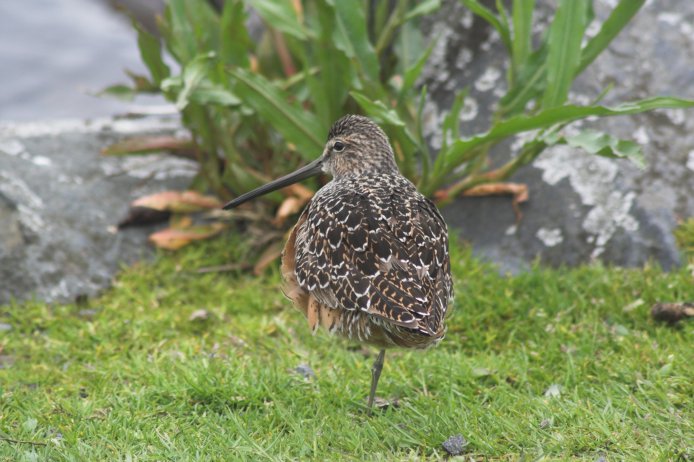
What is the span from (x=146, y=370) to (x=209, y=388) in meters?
0.59

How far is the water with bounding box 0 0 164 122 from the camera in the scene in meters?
12.7

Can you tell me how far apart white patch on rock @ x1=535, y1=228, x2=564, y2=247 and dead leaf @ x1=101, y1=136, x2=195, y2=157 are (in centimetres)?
302

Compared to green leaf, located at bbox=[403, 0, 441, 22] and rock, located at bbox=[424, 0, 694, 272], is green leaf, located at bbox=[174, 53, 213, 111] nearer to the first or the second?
green leaf, located at bbox=[403, 0, 441, 22]

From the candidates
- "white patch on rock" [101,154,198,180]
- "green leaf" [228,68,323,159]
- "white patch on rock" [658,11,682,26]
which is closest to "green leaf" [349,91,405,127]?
"green leaf" [228,68,323,159]

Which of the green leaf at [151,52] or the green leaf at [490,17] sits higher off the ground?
the green leaf at [490,17]

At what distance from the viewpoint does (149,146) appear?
748 centimetres

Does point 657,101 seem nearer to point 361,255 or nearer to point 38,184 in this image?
point 361,255

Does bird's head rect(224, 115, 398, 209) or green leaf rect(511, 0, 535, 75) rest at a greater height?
green leaf rect(511, 0, 535, 75)

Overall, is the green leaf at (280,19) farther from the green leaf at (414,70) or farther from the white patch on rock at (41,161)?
the white patch on rock at (41,161)

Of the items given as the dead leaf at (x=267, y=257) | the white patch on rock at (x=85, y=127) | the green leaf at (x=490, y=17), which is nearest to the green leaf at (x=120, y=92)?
the white patch on rock at (x=85, y=127)

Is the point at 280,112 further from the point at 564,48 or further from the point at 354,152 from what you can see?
the point at 564,48

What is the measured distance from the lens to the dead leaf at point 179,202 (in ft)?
23.9

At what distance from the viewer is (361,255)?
14.8ft

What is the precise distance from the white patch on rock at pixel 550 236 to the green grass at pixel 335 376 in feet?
1.31
